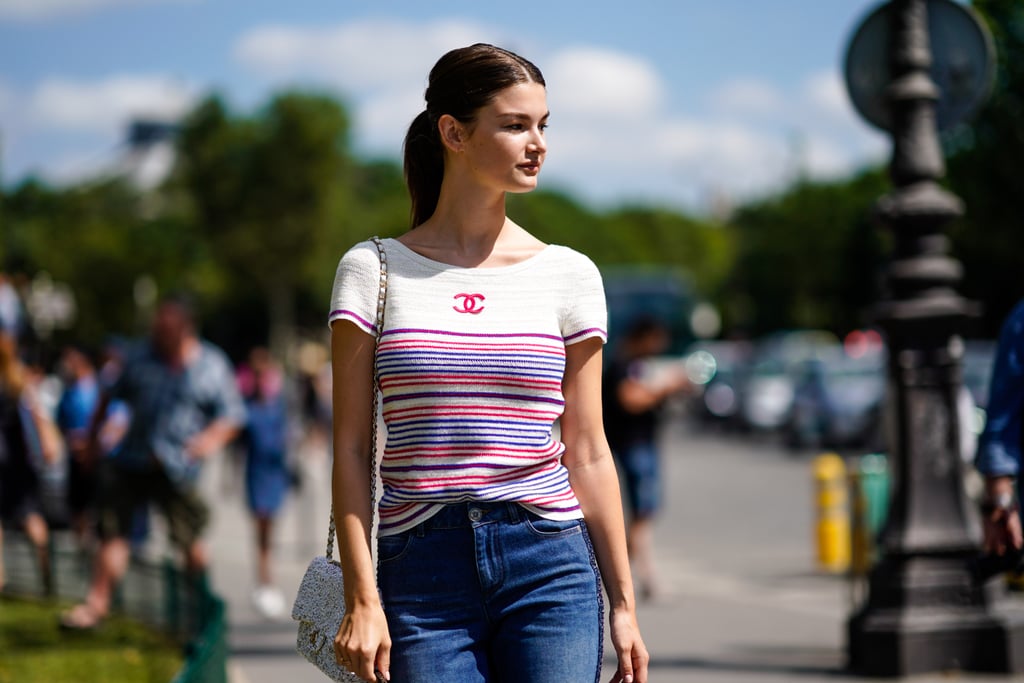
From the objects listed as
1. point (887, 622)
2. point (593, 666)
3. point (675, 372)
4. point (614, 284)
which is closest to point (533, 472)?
point (593, 666)

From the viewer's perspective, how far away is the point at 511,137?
10.2ft

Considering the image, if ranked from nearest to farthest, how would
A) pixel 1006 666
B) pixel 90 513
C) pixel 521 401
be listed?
1. pixel 521 401
2. pixel 1006 666
3. pixel 90 513

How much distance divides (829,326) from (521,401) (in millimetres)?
74400

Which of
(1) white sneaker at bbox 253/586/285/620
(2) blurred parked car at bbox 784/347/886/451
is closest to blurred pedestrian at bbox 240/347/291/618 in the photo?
(1) white sneaker at bbox 253/586/285/620

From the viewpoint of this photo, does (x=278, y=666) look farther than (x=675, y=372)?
No

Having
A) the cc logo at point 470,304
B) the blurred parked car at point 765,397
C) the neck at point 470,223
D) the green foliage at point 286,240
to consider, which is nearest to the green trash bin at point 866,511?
the neck at point 470,223

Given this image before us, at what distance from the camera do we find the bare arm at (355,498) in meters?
2.94

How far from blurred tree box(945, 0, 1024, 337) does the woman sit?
2689 cm

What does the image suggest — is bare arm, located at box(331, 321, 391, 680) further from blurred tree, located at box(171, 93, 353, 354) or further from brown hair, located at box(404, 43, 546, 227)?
blurred tree, located at box(171, 93, 353, 354)

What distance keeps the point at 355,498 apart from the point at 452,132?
732 mm

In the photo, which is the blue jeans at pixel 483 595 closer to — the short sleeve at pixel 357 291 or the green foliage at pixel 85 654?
the short sleeve at pixel 357 291

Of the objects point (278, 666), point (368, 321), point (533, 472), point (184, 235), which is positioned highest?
point (184, 235)

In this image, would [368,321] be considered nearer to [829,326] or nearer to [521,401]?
[521,401]

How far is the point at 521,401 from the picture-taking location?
119 inches
